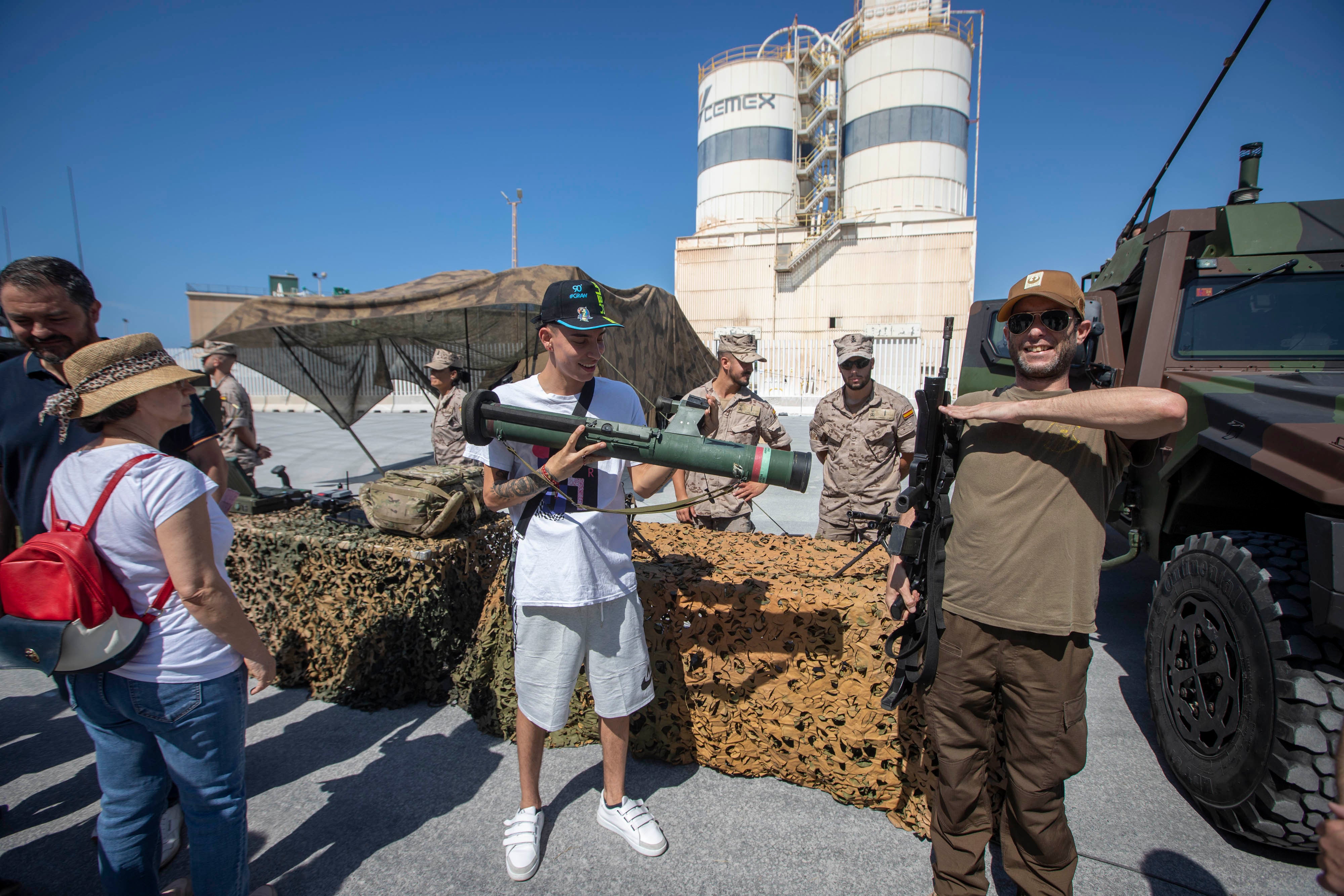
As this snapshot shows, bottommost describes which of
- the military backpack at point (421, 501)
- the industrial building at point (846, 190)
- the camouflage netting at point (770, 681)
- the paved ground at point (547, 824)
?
the paved ground at point (547, 824)

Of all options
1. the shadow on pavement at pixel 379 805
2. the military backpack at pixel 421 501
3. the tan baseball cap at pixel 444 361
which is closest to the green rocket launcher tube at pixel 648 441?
the military backpack at pixel 421 501

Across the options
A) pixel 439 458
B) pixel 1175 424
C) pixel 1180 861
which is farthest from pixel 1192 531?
pixel 439 458

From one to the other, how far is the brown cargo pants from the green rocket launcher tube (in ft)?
2.43

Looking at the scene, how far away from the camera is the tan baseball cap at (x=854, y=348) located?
12.7ft

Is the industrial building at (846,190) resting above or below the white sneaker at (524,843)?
above

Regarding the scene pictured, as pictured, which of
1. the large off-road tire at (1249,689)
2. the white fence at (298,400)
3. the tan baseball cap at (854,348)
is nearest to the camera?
the large off-road tire at (1249,689)

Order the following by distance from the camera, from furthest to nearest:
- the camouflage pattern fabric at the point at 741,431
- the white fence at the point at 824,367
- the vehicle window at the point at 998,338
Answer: the white fence at the point at 824,367 → the vehicle window at the point at 998,338 → the camouflage pattern fabric at the point at 741,431

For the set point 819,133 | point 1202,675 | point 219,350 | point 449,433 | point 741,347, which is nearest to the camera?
point 1202,675

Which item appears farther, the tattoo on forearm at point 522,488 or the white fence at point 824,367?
the white fence at point 824,367

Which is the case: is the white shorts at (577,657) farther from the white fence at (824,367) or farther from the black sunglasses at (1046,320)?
the white fence at (824,367)

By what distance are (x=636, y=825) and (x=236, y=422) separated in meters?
4.63

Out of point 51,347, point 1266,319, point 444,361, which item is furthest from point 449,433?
point 1266,319

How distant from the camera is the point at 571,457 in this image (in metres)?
1.97

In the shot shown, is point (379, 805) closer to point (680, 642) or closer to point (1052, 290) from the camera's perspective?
point (680, 642)
